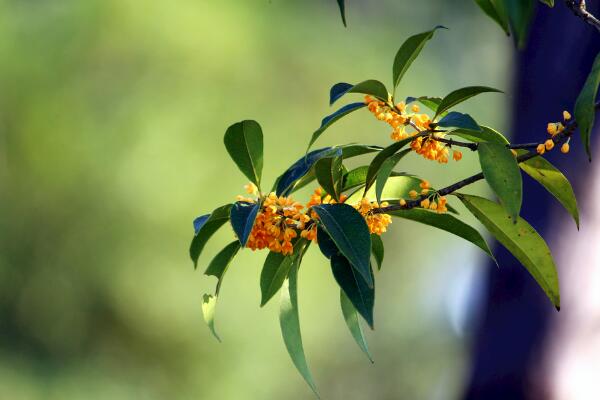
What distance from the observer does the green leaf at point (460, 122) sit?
709 millimetres

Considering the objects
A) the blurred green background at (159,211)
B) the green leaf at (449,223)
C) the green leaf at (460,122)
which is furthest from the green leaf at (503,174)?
the blurred green background at (159,211)

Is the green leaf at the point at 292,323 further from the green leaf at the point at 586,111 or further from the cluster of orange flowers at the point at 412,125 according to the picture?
the green leaf at the point at 586,111

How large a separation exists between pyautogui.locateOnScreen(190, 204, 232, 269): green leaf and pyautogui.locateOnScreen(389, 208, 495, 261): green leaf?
18 cm

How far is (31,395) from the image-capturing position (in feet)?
13.3

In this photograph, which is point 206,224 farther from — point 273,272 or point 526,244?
point 526,244

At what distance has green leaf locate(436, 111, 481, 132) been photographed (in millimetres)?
709

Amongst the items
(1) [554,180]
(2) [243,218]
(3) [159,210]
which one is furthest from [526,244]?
(3) [159,210]

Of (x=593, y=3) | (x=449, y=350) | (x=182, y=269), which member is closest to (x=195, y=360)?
(x=182, y=269)

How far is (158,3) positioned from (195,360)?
1.87m

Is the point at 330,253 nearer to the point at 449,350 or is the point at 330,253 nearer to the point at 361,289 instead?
the point at 361,289

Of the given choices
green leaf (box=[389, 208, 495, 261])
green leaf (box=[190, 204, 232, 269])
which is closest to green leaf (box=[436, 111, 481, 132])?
green leaf (box=[389, 208, 495, 261])

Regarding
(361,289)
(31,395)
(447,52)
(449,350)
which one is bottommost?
(31,395)

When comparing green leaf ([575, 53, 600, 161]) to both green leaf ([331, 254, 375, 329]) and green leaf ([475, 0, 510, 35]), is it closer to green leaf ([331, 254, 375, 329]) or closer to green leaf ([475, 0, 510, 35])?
green leaf ([475, 0, 510, 35])

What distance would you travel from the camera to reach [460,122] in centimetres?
71
